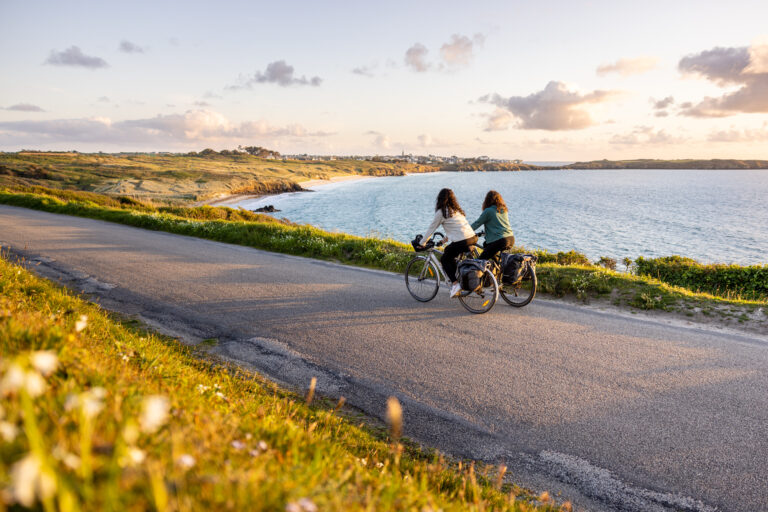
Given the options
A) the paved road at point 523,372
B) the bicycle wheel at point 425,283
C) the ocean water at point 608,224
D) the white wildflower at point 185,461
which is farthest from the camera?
the ocean water at point 608,224

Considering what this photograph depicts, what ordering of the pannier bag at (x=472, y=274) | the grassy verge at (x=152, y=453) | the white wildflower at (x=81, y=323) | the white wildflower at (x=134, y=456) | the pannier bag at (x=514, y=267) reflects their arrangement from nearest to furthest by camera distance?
the grassy verge at (x=152, y=453)
the white wildflower at (x=134, y=456)
the white wildflower at (x=81, y=323)
the pannier bag at (x=472, y=274)
the pannier bag at (x=514, y=267)

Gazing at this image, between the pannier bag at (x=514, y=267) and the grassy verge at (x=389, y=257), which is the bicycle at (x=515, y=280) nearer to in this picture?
the pannier bag at (x=514, y=267)

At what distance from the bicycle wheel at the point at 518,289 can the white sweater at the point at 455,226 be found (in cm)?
138

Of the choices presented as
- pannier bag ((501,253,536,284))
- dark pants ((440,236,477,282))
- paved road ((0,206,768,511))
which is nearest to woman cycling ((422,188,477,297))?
dark pants ((440,236,477,282))

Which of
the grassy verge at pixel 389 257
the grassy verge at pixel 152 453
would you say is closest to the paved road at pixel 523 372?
the grassy verge at pixel 152 453

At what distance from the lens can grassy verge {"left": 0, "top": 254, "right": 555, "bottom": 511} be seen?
4.42ft

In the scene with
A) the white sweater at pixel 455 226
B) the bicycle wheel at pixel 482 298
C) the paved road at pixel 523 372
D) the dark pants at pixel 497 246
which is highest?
the white sweater at pixel 455 226

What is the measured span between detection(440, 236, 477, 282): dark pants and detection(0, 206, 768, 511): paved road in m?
0.76

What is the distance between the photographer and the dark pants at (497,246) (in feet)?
30.8

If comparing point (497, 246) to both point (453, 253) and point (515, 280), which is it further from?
point (453, 253)

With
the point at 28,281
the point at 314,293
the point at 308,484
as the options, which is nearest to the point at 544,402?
the point at 308,484

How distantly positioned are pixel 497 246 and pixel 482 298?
123 cm

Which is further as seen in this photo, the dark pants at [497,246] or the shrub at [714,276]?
the shrub at [714,276]

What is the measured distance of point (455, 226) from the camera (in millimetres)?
9242
